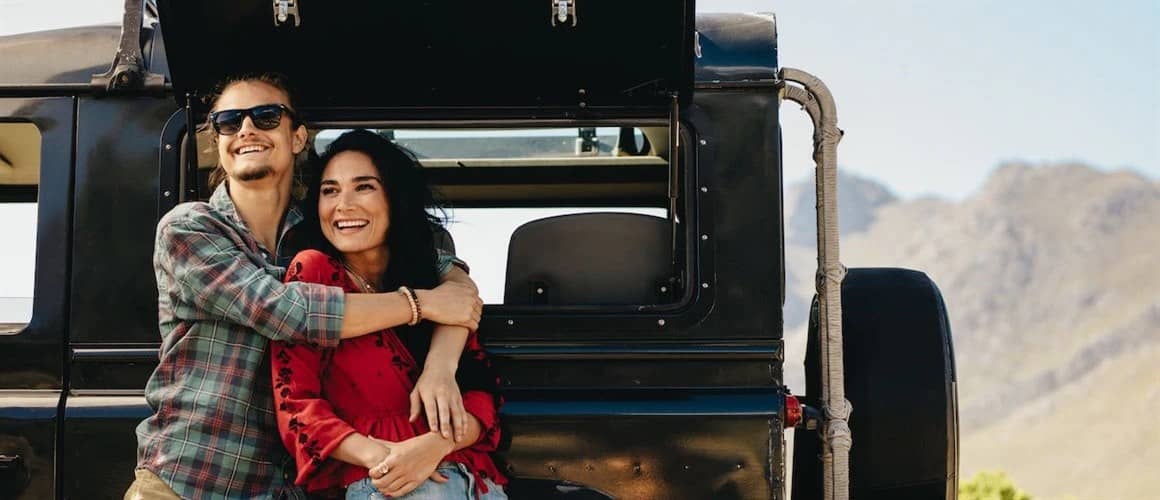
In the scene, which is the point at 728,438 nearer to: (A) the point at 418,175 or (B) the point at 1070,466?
(A) the point at 418,175

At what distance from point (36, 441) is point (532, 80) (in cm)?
150

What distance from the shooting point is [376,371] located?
2668mm

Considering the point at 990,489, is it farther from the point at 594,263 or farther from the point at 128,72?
the point at 128,72

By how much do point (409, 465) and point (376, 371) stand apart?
24 centimetres

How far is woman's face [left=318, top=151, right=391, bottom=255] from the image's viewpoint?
276 cm

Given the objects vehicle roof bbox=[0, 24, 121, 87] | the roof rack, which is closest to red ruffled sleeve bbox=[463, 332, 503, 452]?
the roof rack

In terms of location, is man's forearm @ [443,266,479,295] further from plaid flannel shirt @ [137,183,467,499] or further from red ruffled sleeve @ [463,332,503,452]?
plaid flannel shirt @ [137,183,467,499]

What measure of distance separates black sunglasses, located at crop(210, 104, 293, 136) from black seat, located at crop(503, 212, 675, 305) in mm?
711

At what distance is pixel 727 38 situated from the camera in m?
3.16

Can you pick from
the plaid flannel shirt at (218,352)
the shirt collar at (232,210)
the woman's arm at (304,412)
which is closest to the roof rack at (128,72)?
the shirt collar at (232,210)

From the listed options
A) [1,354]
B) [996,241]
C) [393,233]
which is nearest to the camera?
[393,233]

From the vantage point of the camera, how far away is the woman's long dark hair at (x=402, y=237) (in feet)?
9.26

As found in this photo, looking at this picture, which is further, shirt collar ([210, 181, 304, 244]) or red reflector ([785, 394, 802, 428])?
red reflector ([785, 394, 802, 428])

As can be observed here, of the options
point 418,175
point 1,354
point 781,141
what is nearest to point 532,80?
point 418,175
